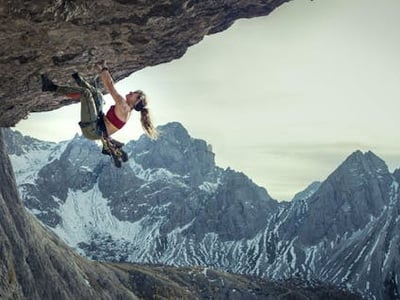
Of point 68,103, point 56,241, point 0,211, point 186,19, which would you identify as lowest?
point 56,241

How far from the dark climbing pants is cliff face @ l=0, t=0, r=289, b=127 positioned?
3.58 m

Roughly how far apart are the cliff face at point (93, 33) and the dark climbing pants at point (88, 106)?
3575mm

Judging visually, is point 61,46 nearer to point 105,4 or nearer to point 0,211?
point 105,4

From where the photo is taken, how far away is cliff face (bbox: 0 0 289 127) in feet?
54.8

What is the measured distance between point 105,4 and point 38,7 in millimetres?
2219

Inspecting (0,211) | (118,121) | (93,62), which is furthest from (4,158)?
(118,121)

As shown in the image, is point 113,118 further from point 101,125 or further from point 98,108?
point 98,108

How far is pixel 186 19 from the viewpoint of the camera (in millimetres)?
20750

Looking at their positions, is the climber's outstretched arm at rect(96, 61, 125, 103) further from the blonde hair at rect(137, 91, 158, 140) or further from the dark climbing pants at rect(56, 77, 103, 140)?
the blonde hair at rect(137, 91, 158, 140)

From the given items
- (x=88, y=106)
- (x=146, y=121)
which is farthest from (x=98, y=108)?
(x=146, y=121)

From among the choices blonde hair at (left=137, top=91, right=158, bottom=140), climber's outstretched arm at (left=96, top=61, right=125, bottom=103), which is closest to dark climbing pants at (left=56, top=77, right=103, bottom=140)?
climber's outstretched arm at (left=96, top=61, right=125, bottom=103)

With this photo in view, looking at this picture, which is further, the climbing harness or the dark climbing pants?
the climbing harness

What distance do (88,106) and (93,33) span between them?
6.41 metres

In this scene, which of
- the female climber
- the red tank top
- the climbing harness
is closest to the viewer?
the female climber
